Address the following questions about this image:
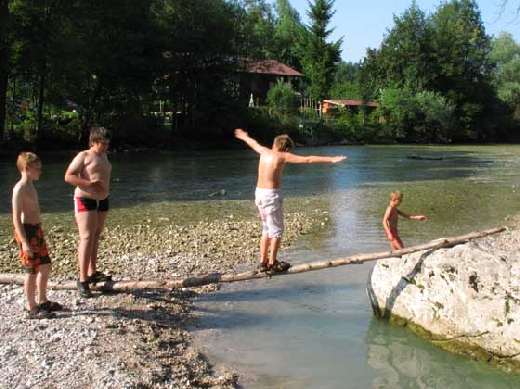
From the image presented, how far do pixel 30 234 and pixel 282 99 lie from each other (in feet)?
183

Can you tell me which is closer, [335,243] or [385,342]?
[385,342]

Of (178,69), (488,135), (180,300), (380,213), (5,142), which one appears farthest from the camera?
(488,135)

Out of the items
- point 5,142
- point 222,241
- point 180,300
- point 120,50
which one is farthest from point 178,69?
point 180,300

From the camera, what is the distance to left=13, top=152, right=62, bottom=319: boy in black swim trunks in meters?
6.91

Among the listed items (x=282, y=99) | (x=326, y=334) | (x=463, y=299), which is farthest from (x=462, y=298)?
(x=282, y=99)

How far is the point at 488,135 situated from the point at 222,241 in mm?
65390

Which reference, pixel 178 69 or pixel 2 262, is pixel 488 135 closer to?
pixel 178 69

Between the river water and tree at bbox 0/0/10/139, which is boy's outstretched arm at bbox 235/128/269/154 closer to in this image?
the river water

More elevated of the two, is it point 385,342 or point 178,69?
A: point 178,69

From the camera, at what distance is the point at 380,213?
18562mm

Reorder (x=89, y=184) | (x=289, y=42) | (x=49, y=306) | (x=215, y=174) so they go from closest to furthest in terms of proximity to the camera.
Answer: (x=49, y=306), (x=89, y=184), (x=215, y=174), (x=289, y=42)

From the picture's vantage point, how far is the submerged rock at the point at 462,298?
6.89 m

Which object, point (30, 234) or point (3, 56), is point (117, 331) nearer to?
point (30, 234)

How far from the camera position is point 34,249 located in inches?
281
